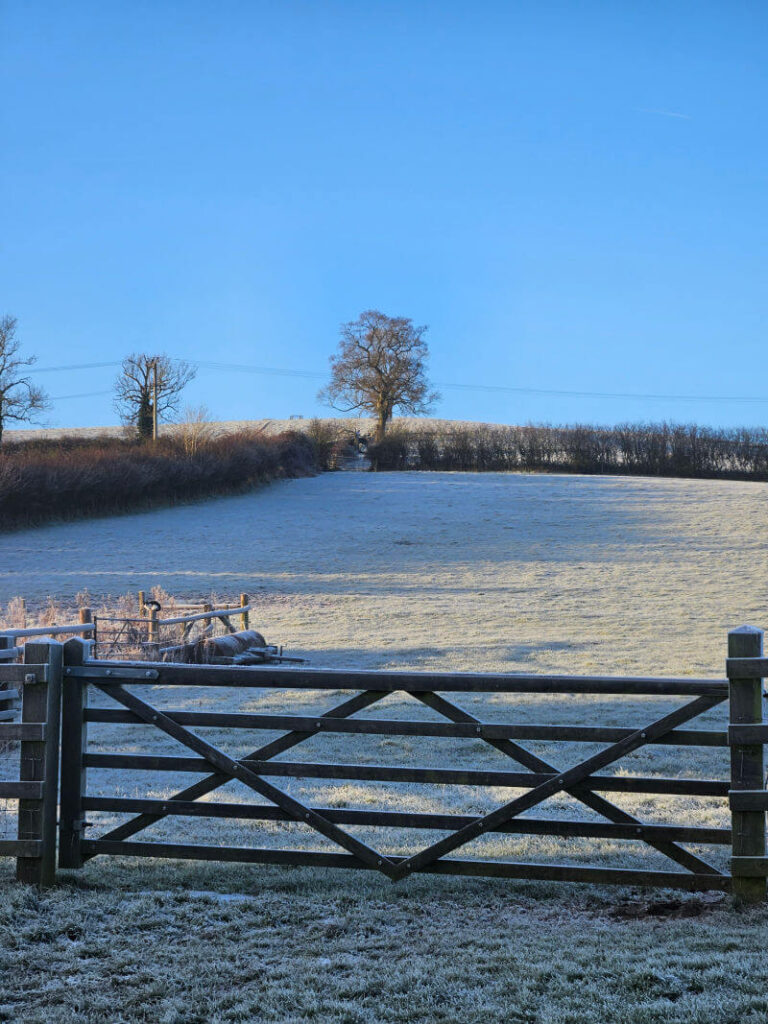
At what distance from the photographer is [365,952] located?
13.9ft

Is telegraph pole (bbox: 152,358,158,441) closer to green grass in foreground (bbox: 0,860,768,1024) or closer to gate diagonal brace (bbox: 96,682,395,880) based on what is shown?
gate diagonal brace (bbox: 96,682,395,880)

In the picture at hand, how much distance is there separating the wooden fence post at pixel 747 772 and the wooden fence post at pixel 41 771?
359cm

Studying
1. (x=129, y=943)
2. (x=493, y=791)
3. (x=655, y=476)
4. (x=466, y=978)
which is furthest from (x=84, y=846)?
(x=655, y=476)

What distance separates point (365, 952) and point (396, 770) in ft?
3.37

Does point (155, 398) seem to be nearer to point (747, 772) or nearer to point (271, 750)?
point (271, 750)

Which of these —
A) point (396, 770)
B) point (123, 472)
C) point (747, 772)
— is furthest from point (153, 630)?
point (123, 472)

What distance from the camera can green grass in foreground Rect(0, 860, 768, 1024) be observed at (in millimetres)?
3639

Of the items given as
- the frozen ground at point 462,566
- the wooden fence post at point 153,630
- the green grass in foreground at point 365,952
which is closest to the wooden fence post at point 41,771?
the green grass in foreground at point 365,952

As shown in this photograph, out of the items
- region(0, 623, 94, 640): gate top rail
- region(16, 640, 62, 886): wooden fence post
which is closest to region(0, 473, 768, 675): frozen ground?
region(0, 623, 94, 640): gate top rail

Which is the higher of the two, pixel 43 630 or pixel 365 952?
pixel 43 630

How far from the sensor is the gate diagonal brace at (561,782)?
4.81 metres

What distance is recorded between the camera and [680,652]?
17.7m

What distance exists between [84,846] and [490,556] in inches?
1099

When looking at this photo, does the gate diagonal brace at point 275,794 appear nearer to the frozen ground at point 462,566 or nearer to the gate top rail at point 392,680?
the gate top rail at point 392,680
